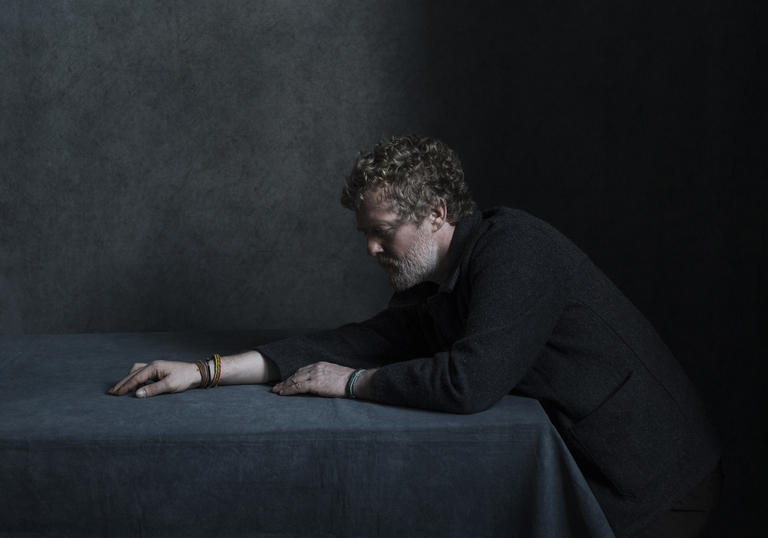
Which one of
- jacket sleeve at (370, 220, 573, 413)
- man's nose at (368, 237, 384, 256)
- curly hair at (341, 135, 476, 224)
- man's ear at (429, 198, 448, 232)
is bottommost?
jacket sleeve at (370, 220, 573, 413)

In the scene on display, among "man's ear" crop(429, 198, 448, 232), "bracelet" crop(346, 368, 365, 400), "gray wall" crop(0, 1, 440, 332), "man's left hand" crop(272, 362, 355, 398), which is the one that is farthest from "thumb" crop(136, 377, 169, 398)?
"gray wall" crop(0, 1, 440, 332)

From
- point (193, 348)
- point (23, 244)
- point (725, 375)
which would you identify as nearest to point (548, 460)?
point (193, 348)

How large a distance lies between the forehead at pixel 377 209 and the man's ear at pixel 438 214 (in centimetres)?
8

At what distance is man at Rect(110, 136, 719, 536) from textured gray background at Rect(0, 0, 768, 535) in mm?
1168

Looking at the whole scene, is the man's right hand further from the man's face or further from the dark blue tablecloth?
the man's face

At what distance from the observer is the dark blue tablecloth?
1378mm

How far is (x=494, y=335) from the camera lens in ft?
4.66

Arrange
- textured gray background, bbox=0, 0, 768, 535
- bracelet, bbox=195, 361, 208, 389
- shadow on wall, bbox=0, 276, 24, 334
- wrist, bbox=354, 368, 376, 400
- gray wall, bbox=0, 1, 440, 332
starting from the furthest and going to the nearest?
shadow on wall, bbox=0, 276, 24, 334 → gray wall, bbox=0, 1, 440, 332 → textured gray background, bbox=0, 0, 768, 535 → bracelet, bbox=195, 361, 208, 389 → wrist, bbox=354, 368, 376, 400

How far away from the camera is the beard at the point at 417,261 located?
1.74 meters

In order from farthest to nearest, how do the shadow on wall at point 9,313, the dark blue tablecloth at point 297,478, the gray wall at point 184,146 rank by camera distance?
the shadow on wall at point 9,313 < the gray wall at point 184,146 < the dark blue tablecloth at point 297,478

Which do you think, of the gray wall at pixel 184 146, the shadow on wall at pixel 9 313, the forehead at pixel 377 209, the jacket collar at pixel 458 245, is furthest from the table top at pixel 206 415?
the shadow on wall at pixel 9 313

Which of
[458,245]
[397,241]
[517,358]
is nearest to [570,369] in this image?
[517,358]

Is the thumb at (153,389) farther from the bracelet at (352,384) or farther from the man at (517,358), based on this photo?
the bracelet at (352,384)

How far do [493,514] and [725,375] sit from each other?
4.57ft
